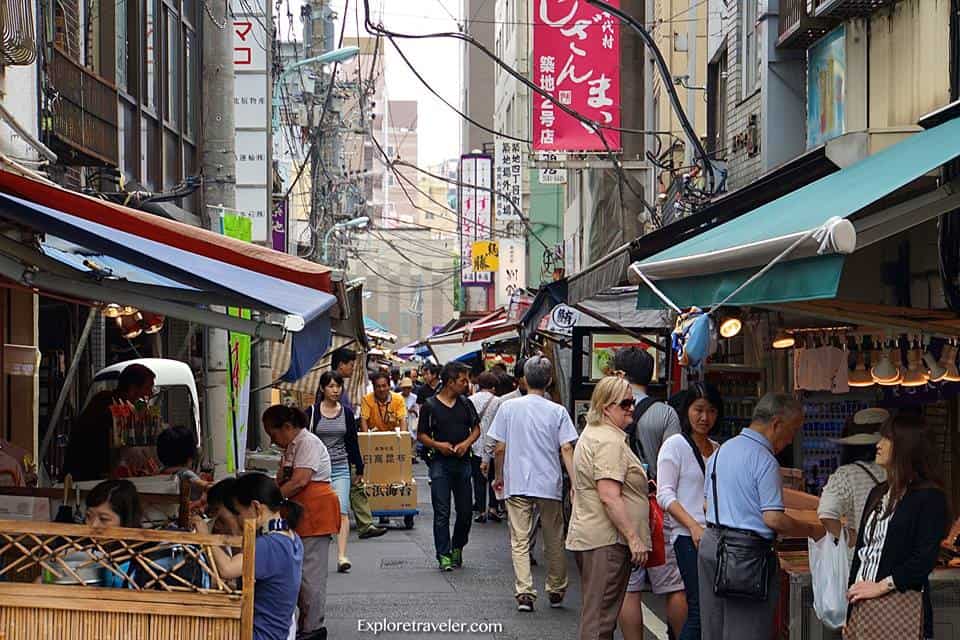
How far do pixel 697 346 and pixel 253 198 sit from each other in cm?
1489

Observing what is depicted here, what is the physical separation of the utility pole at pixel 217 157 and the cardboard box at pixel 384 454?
392cm

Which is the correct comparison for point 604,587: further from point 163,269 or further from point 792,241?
point 163,269

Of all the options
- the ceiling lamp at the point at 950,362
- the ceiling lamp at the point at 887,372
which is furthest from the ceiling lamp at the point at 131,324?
the ceiling lamp at the point at 950,362

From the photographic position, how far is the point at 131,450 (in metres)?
10.8

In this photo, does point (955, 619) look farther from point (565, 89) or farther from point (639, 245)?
point (565, 89)

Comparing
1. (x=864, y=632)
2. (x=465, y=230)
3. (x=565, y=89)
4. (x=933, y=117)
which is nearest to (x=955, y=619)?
(x=864, y=632)

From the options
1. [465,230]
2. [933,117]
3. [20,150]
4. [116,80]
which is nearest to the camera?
[933,117]

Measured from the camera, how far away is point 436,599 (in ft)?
39.5

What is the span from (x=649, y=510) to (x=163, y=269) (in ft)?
11.9

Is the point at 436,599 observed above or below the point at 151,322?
below

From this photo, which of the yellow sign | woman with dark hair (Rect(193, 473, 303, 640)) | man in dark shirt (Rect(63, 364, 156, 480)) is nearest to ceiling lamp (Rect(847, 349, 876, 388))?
man in dark shirt (Rect(63, 364, 156, 480))

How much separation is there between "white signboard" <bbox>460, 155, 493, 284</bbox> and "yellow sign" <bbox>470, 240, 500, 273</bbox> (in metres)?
0.35

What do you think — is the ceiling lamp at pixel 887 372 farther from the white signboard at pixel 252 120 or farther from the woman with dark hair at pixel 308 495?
the white signboard at pixel 252 120

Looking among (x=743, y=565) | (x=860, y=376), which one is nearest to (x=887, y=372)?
(x=860, y=376)
